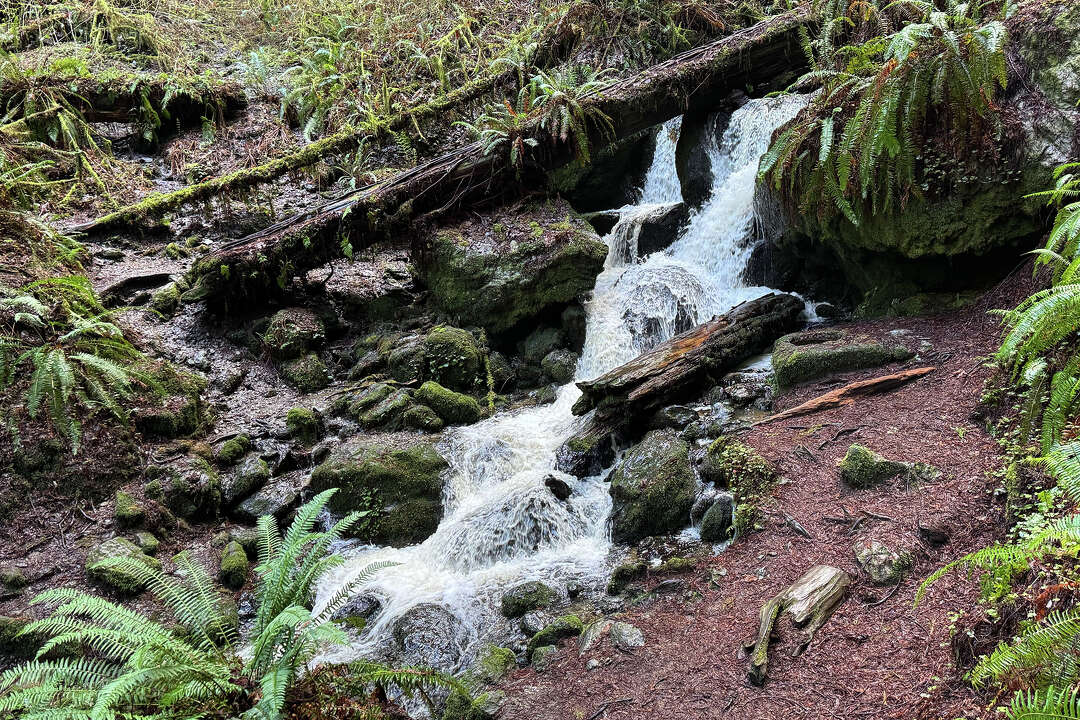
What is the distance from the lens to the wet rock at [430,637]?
486 centimetres

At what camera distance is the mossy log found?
876cm

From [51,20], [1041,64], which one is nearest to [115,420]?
[1041,64]

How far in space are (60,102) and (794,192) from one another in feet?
37.8

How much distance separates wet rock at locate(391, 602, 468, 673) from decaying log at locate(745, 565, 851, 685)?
235 cm

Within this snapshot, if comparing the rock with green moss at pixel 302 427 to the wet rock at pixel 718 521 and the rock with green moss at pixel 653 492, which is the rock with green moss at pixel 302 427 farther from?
the wet rock at pixel 718 521

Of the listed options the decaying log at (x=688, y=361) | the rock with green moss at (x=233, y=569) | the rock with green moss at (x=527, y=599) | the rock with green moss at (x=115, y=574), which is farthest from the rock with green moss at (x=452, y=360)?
the rock with green moss at (x=115, y=574)

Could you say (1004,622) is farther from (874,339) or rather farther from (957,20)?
(957,20)

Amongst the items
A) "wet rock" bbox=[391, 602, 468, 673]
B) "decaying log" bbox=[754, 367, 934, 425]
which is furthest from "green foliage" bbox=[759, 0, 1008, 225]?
"wet rock" bbox=[391, 602, 468, 673]

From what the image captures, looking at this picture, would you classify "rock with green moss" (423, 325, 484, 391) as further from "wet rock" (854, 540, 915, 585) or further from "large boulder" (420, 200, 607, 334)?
"wet rock" (854, 540, 915, 585)

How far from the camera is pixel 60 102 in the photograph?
10.2 metres

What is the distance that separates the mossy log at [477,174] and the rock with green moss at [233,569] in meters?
4.16

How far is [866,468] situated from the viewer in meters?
4.64

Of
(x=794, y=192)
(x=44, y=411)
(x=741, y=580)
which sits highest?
(x=794, y=192)

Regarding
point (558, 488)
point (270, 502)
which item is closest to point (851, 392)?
point (558, 488)
